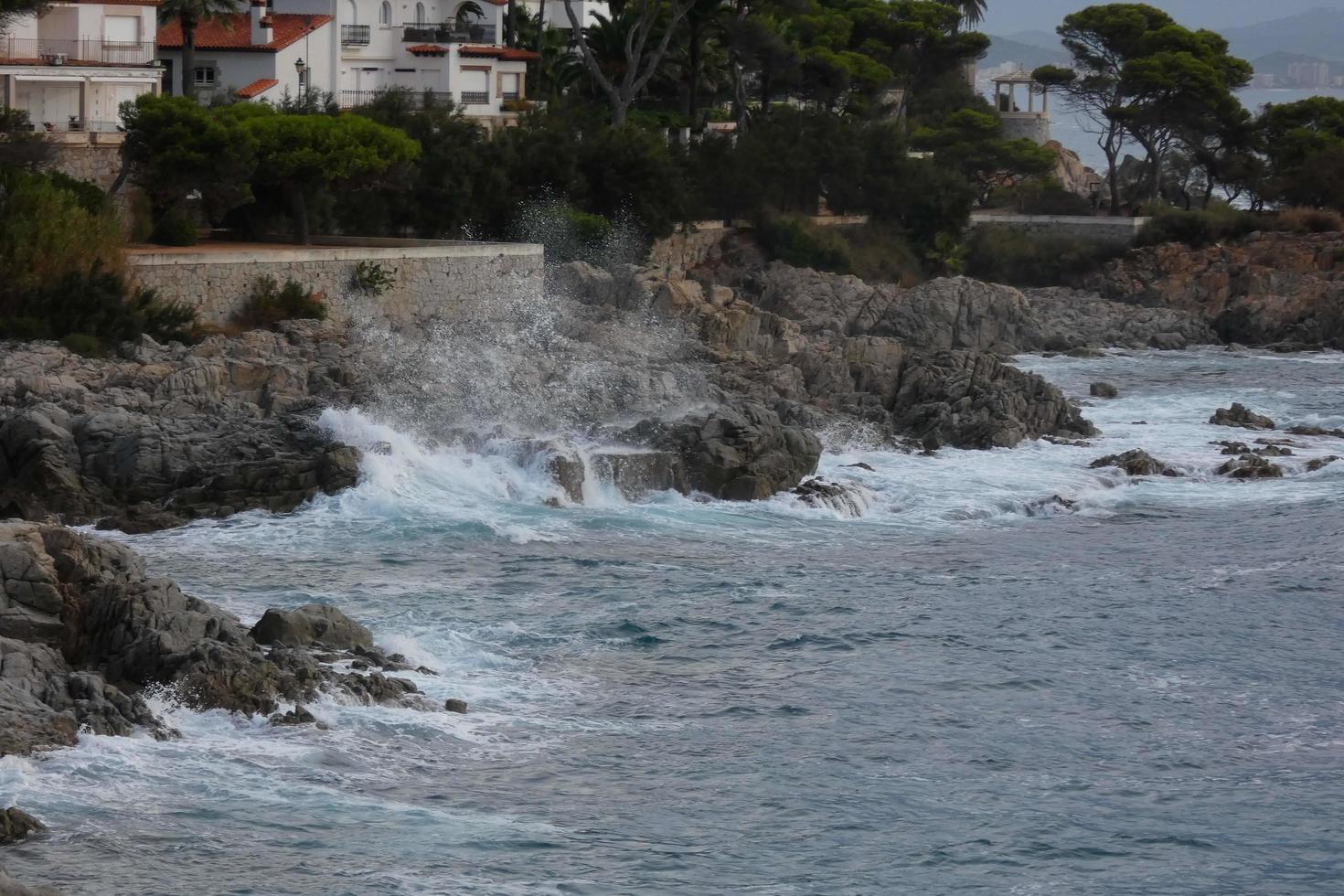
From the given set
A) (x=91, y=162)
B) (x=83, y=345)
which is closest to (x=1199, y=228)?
(x=91, y=162)

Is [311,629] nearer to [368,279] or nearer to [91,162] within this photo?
[368,279]

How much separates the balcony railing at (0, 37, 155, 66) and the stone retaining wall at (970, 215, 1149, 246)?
31556 mm

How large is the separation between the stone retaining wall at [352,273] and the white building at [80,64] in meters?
5.91

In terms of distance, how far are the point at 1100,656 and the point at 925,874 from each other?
759 cm

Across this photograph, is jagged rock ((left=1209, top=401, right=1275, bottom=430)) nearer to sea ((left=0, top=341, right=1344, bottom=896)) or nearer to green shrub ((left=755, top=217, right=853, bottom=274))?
sea ((left=0, top=341, right=1344, bottom=896))

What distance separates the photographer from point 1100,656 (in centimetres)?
2422

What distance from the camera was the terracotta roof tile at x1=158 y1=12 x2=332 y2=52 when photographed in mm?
53344

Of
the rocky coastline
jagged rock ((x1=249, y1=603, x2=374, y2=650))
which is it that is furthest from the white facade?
jagged rock ((x1=249, y1=603, x2=374, y2=650))

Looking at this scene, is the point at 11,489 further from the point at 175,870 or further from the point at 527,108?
the point at 527,108

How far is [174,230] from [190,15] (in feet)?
29.3

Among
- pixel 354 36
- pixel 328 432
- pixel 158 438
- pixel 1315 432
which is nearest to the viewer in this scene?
pixel 158 438

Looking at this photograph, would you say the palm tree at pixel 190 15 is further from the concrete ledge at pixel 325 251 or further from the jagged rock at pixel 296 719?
the jagged rock at pixel 296 719

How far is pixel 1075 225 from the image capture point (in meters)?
69.9

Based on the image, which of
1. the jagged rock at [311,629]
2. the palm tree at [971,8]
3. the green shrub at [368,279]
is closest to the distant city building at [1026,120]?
the palm tree at [971,8]
